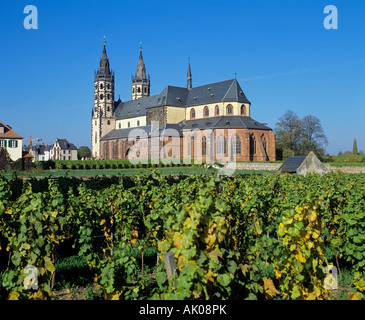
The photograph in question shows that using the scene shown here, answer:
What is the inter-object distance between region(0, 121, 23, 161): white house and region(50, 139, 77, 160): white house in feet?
174

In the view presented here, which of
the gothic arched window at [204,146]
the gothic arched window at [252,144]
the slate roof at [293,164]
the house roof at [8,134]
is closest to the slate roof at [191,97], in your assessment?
the gothic arched window at [252,144]

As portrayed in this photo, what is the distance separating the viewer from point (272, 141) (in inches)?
2238

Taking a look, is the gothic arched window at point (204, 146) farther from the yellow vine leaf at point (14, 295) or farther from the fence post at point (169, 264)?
the fence post at point (169, 264)

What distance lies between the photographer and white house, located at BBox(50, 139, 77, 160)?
106 metres

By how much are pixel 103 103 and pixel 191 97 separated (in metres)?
23.8

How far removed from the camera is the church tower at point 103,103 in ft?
254

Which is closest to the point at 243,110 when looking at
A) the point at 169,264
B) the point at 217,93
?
the point at 217,93

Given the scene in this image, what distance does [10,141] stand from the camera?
171ft

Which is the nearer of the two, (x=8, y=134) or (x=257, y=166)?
(x=257, y=166)

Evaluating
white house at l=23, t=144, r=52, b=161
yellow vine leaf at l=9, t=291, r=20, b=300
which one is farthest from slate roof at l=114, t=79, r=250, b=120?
white house at l=23, t=144, r=52, b=161

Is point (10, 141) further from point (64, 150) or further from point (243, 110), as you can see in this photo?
point (64, 150)

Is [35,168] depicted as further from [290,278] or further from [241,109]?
[290,278]

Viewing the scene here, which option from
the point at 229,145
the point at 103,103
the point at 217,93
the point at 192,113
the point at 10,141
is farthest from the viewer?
the point at 103,103

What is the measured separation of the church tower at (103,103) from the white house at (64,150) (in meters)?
29.1
